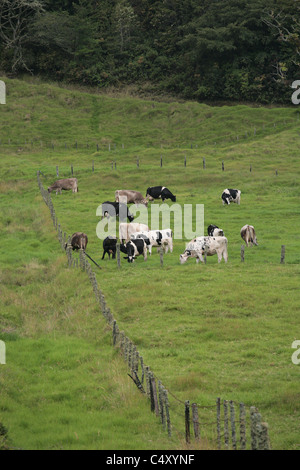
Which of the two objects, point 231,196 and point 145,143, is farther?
point 145,143

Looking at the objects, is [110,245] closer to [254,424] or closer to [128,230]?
[128,230]

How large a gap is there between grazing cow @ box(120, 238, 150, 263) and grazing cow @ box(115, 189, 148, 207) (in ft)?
39.2

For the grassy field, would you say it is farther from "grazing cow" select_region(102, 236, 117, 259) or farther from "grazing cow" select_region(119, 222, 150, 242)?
"grazing cow" select_region(119, 222, 150, 242)

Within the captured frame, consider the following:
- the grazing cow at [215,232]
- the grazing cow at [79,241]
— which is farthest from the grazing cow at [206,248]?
the grazing cow at [79,241]

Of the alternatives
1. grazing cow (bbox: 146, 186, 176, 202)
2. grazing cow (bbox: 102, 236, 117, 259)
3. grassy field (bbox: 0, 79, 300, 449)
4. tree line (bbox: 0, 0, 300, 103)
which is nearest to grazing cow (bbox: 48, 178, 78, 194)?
grassy field (bbox: 0, 79, 300, 449)

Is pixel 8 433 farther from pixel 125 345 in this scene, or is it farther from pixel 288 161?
pixel 288 161

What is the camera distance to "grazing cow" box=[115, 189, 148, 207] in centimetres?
3753

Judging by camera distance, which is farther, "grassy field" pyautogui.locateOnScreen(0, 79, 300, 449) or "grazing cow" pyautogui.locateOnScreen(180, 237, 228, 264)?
"grazing cow" pyautogui.locateOnScreen(180, 237, 228, 264)

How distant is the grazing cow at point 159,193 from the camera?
125ft

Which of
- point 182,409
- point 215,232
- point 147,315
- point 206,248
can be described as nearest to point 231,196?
point 215,232

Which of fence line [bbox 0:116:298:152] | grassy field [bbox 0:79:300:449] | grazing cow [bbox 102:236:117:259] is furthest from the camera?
fence line [bbox 0:116:298:152]

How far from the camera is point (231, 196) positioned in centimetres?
3625

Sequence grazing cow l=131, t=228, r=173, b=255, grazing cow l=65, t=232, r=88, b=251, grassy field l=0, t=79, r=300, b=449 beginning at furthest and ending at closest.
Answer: grazing cow l=65, t=232, r=88, b=251
grazing cow l=131, t=228, r=173, b=255
grassy field l=0, t=79, r=300, b=449

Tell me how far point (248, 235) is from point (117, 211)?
8.86m
